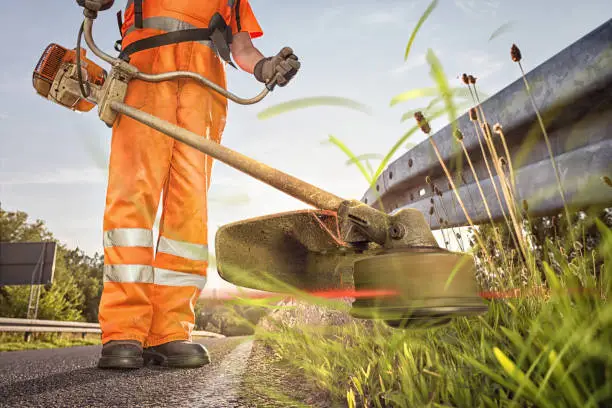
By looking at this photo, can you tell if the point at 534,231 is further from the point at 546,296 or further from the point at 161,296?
the point at 161,296

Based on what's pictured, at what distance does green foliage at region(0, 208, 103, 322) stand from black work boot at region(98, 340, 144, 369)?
62.0 ft

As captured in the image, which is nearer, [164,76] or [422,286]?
[422,286]

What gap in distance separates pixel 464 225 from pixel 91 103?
2.63 m

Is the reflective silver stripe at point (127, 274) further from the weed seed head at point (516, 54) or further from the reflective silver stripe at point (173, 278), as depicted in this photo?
the weed seed head at point (516, 54)

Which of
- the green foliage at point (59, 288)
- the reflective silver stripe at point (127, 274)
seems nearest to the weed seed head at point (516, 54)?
the reflective silver stripe at point (127, 274)

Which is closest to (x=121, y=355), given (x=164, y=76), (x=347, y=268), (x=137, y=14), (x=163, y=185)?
(x=163, y=185)

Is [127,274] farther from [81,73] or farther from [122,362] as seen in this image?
[81,73]

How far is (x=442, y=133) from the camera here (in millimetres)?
3727

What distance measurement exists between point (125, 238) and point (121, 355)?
1.95ft

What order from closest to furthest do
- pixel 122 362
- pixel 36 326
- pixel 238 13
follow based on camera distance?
1. pixel 122 362
2. pixel 238 13
3. pixel 36 326

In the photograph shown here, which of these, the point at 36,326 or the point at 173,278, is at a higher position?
the point at 173,278

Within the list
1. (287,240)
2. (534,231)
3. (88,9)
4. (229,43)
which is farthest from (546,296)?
(88,9)

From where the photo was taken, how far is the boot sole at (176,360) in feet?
8.07

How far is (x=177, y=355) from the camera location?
8.11 feet
